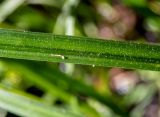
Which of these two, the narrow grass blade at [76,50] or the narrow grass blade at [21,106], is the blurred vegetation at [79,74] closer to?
the narrow grass blade at [21,106]

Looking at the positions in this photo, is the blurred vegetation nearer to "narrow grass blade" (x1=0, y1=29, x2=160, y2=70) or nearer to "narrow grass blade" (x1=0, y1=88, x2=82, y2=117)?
"narrow grass blade" (x1=0, y1=88, x2=82, y2=117)

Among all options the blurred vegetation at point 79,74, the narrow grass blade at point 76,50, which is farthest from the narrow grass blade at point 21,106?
the narrow grass blade at point 76,50

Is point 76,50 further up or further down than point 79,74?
further down

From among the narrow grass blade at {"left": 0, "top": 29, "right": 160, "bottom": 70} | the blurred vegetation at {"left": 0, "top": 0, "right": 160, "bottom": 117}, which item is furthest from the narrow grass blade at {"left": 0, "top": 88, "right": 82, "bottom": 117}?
the narrow grass blade at {"left": 0, "top": 29, "right": 160, "bottom": 70}

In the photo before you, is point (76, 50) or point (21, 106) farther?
point (21, 106)

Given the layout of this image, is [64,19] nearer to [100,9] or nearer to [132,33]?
[100,9]

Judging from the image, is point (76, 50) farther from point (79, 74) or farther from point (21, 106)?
point (79, 74)

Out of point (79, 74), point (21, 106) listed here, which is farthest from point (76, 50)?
point (79, 74)
